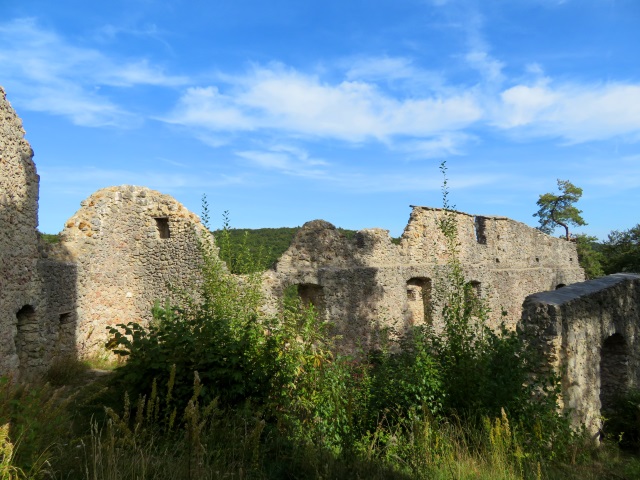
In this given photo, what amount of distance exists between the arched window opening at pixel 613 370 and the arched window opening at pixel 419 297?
4657 mm

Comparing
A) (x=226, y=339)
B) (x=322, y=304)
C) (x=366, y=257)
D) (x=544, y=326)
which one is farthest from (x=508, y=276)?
(x=226, y=339)

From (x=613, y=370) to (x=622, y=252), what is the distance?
60.6 ft

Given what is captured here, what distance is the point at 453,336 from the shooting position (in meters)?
6.88

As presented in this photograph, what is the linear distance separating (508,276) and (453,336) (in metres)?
10.6

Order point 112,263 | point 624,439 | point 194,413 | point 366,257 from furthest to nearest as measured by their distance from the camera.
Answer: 1. point 366,257
2. point 112,263
3. point 624,439
4. point 194,413

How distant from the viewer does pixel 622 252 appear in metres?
24.8

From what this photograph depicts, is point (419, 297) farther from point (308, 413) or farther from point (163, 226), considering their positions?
point (308, 413)

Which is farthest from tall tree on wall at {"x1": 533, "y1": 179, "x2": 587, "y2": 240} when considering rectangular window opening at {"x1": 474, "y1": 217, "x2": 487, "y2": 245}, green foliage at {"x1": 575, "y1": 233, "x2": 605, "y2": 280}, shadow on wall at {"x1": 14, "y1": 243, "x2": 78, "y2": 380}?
shadow on wall at {"x1": 14, "y1": 243, "x2": 78, "y2": 380}

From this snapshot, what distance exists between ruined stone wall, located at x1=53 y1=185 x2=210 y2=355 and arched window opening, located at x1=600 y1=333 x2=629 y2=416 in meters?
7.89

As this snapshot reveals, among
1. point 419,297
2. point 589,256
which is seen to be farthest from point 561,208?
point 419,297

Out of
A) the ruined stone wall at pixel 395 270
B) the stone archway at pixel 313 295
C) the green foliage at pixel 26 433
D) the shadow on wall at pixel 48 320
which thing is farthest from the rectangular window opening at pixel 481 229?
the green foliage at pixel 26 433

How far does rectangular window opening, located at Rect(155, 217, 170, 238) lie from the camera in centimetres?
1178

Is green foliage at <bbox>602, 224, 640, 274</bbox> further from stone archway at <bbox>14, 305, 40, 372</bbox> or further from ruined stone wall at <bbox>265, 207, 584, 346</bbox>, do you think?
stone archway at <bbox>14, 305, 40, 372</bbox>

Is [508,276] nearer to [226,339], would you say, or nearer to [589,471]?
[589,471]
